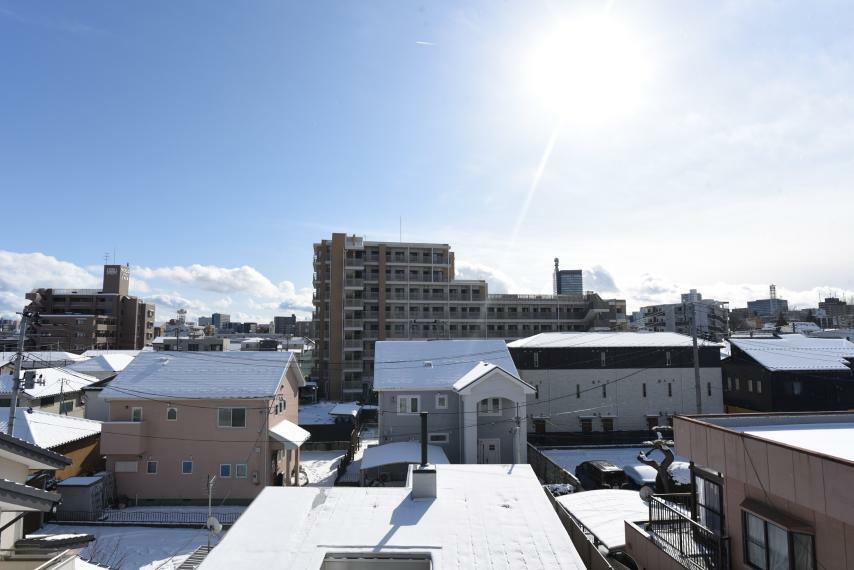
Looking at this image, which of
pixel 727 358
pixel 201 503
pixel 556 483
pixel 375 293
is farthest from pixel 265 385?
pixel 375 293

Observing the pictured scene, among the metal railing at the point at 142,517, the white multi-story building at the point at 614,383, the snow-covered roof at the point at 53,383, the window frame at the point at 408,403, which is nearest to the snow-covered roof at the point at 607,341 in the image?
the white multi-story building at the point at 614,383

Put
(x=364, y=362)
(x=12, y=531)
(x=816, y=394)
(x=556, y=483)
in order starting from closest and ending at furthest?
(x=12, y=531) → (x=556, y=483) → (x=816, y=394) → (x=364, y=362)

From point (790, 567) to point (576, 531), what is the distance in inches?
303

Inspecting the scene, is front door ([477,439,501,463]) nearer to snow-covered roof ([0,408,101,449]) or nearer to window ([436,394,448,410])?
window ([436,394,448,410])

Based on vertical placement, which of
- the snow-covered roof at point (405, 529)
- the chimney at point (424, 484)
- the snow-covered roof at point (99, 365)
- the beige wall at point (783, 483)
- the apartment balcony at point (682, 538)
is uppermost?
the beige wall at point (783, 483)

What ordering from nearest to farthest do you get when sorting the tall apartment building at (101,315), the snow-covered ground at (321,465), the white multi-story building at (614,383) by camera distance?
the snow-covered ground at (321,465) → the white multi-story building at (614,383) → the tall apartment building at (101,315)

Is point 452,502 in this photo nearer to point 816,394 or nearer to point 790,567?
point 790,567

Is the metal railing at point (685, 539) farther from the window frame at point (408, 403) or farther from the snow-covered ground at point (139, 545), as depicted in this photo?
the window frame at point (408, 403)

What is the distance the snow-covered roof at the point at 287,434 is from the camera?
24016 millimetres

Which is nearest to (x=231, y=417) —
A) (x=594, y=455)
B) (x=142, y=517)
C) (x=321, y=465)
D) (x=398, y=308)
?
(x=142, y=517)

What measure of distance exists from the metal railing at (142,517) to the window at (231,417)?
13.0ft

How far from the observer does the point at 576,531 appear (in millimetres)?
14922

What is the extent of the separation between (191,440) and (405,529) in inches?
694

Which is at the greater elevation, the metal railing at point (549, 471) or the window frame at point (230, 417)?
the window frame at point (230, 417)
